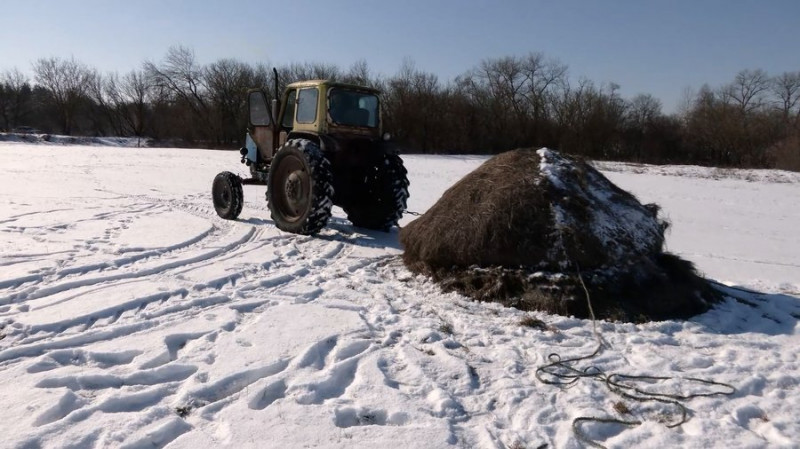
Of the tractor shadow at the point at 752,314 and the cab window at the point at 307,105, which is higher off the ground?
the cab window at the point at 307,105

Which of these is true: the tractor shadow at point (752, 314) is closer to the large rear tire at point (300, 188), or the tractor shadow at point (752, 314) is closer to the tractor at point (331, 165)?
the tractor at point (331, 165)

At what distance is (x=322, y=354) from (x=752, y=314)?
13.3 feet

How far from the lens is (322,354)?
3936 millimetres

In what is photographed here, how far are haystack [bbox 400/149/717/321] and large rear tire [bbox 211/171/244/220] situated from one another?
14.6 feet

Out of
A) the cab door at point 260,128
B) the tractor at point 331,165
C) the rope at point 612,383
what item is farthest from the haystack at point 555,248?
the cab door at point 260,128

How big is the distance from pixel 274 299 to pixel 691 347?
3.65m

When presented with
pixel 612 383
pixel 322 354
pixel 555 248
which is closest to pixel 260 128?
pixel 555 248

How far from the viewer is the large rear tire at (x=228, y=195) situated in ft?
30.6

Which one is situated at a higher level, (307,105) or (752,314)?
(307,105)

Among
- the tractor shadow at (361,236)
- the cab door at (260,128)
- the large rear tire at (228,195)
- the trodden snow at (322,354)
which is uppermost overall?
the cab door at (260,128)

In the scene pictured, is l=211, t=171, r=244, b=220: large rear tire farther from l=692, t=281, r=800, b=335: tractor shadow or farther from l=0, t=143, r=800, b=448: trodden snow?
l=692, t=281, r=800, b=335: tractor shadow

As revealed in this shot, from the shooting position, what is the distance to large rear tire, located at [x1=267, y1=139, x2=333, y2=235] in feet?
24.8

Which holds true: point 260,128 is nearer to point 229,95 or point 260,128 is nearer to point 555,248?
point 555,248

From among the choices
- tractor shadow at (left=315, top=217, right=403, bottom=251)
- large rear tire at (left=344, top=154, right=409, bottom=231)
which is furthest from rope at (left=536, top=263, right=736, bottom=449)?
large rear tire at (left=344, top=154, right=409, bottom=231)
